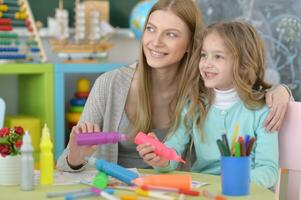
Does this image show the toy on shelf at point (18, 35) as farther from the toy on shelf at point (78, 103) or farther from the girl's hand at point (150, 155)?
the girl's hand at point (150, 155)

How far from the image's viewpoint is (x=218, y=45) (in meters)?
1.88

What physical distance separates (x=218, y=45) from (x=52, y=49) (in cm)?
154

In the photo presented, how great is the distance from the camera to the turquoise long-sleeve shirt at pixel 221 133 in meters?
1.75

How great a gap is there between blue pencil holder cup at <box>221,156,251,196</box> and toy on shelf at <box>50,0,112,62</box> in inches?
72.5

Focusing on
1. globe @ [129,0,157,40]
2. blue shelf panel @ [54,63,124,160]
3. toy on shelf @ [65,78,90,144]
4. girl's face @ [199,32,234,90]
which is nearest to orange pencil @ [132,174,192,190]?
girl's face @ [199,32,234,90]

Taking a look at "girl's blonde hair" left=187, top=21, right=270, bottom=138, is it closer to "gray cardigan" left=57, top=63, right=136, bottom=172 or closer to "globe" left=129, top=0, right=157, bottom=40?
"gray cardigan" left=57, top=63, right=136, bottom=172

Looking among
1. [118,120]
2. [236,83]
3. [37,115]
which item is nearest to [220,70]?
[236,83]

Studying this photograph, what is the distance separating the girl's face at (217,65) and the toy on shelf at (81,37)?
1.31 meters

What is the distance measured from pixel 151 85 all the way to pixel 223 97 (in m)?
0.34

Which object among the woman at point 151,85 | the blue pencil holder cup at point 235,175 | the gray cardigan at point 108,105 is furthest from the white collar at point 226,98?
the blue pencil holder cup at point 235,175

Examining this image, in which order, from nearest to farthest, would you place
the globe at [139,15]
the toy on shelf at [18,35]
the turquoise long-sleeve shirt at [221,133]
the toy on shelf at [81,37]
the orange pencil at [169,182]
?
the orange pencil at [169,182]
the turquoise long-sleeve shirt at [221,133]
the toy on shelf at [18,35]
the toy on shelf at [81,37]
the globe at [139,15]

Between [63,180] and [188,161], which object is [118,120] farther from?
[63,180]

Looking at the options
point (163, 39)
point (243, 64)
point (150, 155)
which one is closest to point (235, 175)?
point (150, 155)

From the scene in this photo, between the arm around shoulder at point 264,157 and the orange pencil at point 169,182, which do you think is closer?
the orange pencil at point 169,182
